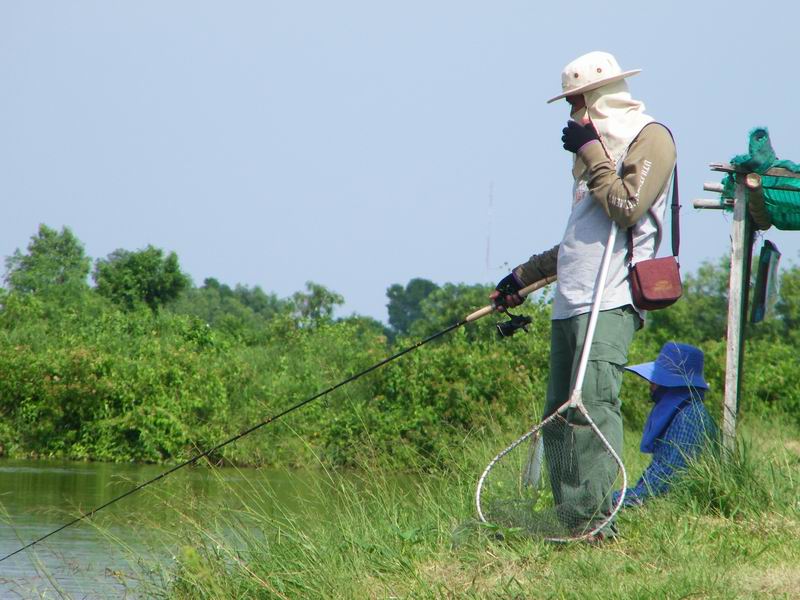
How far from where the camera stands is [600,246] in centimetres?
431

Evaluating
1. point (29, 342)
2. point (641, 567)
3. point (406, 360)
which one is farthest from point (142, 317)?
point (641, 567)

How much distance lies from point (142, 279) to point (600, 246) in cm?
2583

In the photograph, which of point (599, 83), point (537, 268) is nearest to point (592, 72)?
point (599, 83)

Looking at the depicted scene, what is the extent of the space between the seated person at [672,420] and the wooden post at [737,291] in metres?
0.17

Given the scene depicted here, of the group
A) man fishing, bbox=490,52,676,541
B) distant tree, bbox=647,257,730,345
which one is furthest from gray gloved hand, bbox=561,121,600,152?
distant tree, bbox=647,257,730,345

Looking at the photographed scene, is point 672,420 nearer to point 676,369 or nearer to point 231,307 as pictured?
point 676,369

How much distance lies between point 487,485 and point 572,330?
1063 millimetres

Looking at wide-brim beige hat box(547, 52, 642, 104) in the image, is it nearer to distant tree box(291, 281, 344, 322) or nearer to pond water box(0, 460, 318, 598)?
pond water box(0, 460, 318, 598)

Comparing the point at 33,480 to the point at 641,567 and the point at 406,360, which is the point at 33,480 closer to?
the point at 406,360

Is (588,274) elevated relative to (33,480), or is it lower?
elevated

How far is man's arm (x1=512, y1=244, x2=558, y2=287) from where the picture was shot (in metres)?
4.77

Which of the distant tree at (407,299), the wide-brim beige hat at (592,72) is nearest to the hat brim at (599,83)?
the wide-brim beige hat at (592,72)

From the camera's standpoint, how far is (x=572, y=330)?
432cm

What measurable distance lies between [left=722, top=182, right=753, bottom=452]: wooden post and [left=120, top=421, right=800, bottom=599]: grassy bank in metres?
0.41
